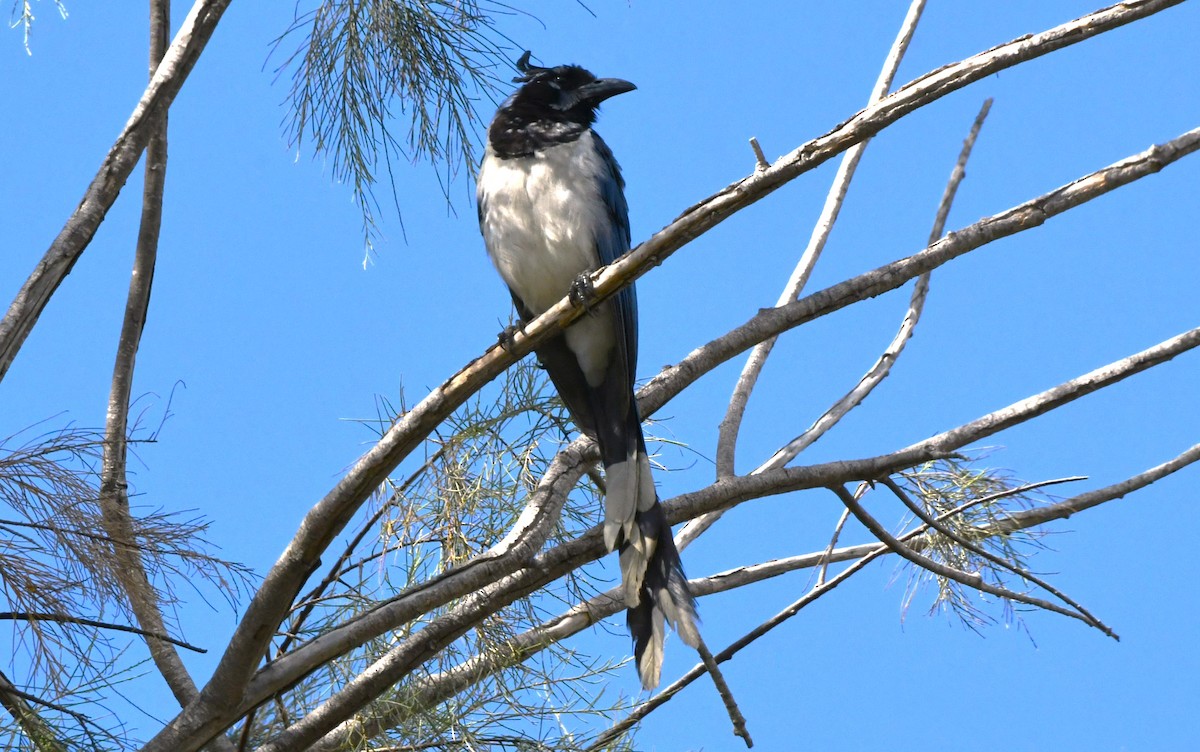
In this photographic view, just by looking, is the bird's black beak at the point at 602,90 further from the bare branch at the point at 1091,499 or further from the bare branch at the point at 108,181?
the bare branch at the point at 1091,499

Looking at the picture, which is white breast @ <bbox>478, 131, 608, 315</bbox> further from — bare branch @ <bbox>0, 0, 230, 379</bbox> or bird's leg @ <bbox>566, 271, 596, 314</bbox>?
bare branch @ <bbox>0, 0, 230, 379</bbox>

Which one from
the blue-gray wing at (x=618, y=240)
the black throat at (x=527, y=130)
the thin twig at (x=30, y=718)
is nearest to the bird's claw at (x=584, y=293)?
the blue-gray wing at (x=618, y=240)

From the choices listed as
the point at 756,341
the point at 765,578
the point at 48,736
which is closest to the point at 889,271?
the point at 756,341

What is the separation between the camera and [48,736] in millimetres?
3045

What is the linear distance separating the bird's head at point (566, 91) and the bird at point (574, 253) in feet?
0.07

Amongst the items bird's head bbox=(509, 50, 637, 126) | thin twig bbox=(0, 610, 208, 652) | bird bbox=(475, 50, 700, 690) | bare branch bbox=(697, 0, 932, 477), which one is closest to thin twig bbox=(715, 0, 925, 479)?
bare branch bbox=(697, 0, 932, 477)

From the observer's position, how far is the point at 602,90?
14.6ft

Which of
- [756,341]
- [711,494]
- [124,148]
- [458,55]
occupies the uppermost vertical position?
[458,55]

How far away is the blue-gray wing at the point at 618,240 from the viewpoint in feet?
12.7

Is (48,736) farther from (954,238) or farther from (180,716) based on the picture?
(954,238)

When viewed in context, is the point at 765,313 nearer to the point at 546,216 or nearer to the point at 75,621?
the point at 546,216

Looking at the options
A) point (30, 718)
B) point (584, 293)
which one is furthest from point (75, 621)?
point (584, 293)

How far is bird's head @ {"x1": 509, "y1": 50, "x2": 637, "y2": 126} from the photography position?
14.3ft

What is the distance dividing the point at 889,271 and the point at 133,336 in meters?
2.62
